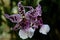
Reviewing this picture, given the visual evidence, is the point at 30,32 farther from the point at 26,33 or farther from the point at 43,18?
the point at 43,18

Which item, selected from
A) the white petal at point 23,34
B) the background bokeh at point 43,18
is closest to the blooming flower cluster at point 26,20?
the white petal at point 23,34

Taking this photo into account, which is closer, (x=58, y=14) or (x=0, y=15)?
(x=0, y=15)

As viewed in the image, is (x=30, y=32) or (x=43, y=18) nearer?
(x=30, y=32)

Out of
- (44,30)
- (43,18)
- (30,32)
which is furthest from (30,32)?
(43,18)

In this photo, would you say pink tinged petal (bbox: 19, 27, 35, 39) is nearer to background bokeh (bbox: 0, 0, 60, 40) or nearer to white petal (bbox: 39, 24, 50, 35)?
white petal (bbox: 39, 24, 50, 35)

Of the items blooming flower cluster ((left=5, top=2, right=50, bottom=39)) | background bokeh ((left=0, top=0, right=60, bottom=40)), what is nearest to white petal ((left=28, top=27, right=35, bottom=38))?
blooming flower cluster ((left=5, top=2, right=50, bottom=39))

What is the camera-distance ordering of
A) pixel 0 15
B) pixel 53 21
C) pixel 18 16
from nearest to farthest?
pixel 18 16 < pixel 0 15 < pixel 53 21

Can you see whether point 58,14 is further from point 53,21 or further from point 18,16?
point 18,16

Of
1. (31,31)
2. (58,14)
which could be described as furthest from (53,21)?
(31,31)

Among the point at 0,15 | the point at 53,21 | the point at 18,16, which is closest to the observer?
the point at 18,16
